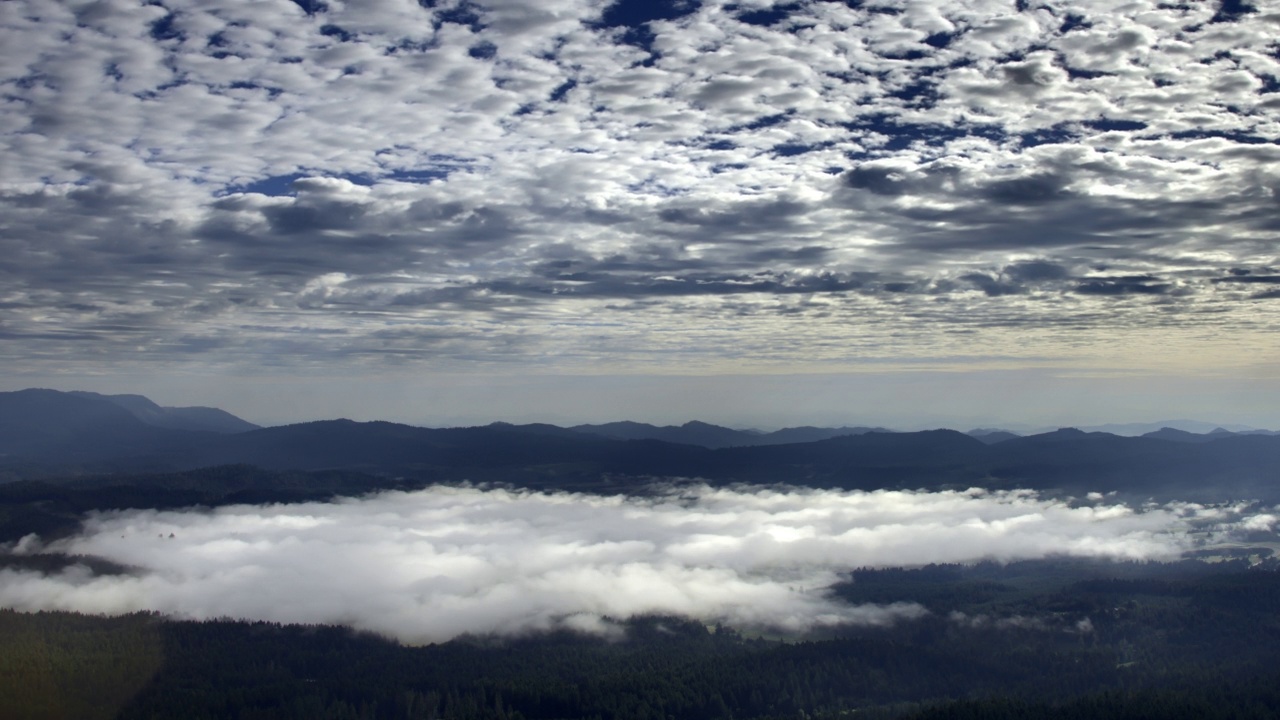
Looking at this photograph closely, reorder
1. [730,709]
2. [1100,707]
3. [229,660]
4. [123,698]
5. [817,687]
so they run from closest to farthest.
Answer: [1100,707], [123,698], [730,709], [817,687], [229,660]

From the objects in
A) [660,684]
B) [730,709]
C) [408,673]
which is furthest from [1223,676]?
[408,673]

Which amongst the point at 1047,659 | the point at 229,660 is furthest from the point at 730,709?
the point at 229,660

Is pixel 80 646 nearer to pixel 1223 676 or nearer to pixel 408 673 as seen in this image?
pixel 408 673

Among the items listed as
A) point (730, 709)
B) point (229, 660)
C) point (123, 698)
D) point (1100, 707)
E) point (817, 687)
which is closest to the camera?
point (1100, 707)

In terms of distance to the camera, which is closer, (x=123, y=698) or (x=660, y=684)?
(x=123, y=698)

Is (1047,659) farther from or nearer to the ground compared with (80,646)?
nearer to the ground

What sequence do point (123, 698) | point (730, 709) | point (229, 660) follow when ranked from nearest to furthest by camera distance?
point (123, 698), point (730, 709), point (229, 660)

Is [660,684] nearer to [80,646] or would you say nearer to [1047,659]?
[1047,659]

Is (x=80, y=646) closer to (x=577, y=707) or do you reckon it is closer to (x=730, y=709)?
(x=577, y=707)

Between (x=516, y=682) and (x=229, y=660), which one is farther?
(x=229, y=660)
